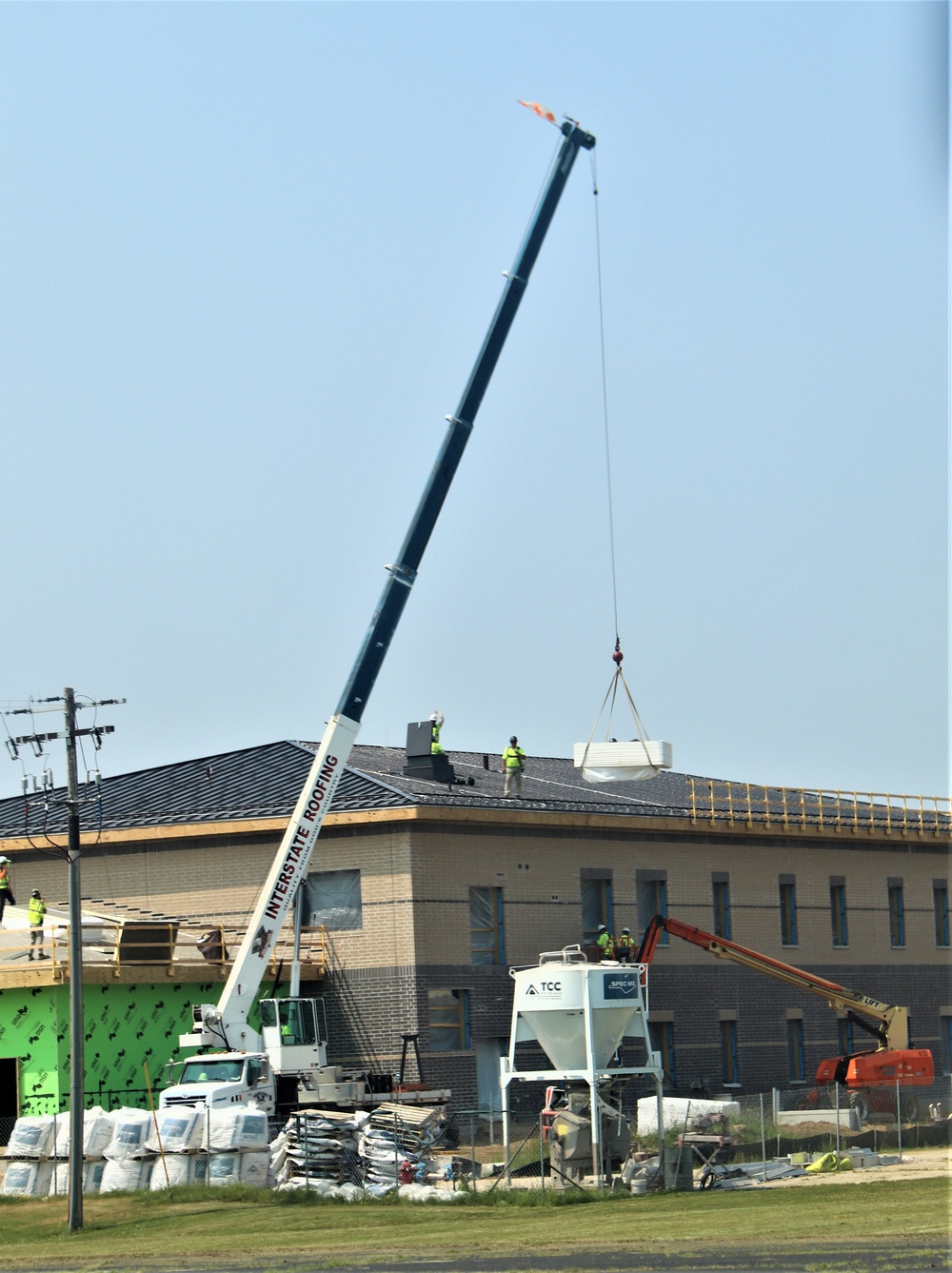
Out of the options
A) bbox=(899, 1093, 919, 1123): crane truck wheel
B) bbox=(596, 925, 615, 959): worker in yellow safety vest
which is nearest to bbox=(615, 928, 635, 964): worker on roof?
bbox=(596, 925, 615, 959): worker in yellow safety vest

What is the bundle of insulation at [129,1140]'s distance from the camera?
36.0m

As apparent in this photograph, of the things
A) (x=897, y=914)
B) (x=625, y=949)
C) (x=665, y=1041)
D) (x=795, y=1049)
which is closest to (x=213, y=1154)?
(x=625, y=949)

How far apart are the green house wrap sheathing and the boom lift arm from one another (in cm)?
240

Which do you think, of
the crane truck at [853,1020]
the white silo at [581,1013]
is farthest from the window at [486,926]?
the white silo at [581,1013]

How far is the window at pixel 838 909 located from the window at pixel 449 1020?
1479 cm

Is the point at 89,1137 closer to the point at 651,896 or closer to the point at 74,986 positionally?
the point at 74,986

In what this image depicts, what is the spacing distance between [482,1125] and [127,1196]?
10645mm

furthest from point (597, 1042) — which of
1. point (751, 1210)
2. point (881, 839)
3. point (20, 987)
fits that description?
point (881, 839)

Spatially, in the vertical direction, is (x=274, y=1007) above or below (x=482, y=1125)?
above

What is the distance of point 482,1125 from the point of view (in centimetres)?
4362

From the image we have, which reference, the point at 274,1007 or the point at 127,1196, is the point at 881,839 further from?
the point at 127,1196

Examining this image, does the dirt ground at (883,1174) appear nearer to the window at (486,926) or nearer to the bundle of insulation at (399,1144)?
the bundle of insulation at (399,1144)

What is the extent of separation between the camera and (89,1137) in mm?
36406

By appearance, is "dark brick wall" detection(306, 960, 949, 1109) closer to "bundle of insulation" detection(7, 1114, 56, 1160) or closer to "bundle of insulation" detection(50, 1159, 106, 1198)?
"bundle of insulation" detection(50, 1159, 106, 1198)
